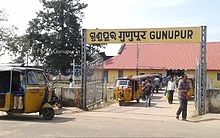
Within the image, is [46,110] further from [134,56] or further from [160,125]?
[134,56]

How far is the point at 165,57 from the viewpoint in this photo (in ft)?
215

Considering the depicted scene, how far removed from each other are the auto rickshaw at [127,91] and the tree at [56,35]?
137 ft

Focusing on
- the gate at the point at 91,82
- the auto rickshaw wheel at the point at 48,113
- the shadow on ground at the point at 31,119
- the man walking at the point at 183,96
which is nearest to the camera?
the shadow on ground at the point at 31,119

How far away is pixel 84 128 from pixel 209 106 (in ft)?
26.3

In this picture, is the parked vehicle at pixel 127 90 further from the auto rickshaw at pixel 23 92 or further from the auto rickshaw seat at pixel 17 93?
the auto rickshaw seat at pixel 17 93

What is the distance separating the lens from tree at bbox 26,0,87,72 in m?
73.5

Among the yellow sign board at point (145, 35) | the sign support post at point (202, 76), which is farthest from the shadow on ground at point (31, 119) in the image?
the sign support post at point (202, 76)

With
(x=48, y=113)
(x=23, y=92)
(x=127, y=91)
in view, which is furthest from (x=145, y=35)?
(x=127, y=91)

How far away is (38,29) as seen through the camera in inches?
2975

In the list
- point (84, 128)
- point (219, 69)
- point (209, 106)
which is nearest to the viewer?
point (84, 128)

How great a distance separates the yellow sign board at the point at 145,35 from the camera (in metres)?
22.0

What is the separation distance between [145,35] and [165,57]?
43.2 meters

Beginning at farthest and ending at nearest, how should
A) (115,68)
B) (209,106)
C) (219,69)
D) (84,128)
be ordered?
(115,68) → (219,69) → (209,106) → (84,128)

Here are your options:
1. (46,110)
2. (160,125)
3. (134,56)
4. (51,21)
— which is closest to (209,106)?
(160,125)
